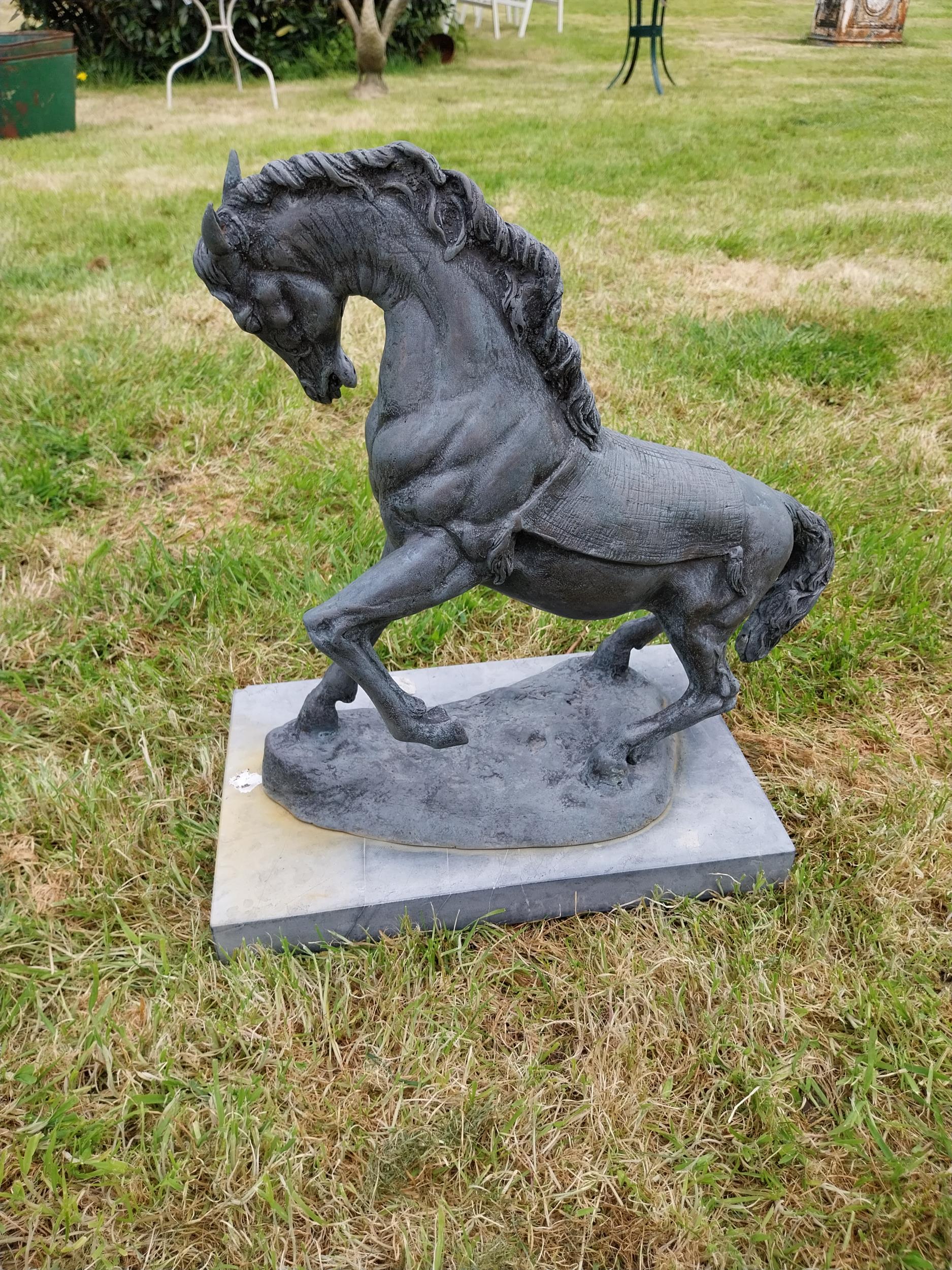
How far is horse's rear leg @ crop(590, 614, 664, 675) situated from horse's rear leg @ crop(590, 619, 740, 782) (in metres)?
0.22

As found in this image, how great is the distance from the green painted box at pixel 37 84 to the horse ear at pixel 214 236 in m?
8.30

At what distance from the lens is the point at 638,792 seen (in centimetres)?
203

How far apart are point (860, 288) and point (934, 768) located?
3.65 meters

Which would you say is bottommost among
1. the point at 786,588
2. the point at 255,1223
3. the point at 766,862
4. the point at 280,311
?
the point at 255,1223

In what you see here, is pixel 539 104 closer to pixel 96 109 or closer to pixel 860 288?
pixel 96 109

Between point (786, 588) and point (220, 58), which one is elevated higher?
point (220, 58)

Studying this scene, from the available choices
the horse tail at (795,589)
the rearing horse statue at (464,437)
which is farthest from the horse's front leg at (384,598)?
the horse tail at (795,589)

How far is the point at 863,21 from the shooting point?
14664mm

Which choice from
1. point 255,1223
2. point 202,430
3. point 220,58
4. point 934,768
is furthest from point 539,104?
point 255,1223

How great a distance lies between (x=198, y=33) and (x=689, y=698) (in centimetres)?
1279

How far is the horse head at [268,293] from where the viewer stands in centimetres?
144

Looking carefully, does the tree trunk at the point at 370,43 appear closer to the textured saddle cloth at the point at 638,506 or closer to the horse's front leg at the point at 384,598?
the textured saddle cloth at the point at 638,506

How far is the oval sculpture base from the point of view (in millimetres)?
1980

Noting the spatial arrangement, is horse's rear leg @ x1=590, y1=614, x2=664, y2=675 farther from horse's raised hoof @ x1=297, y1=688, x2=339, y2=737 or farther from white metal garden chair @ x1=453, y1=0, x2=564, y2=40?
white metal garden chair @ x1=453, y1=0, x2=564, y2=40
